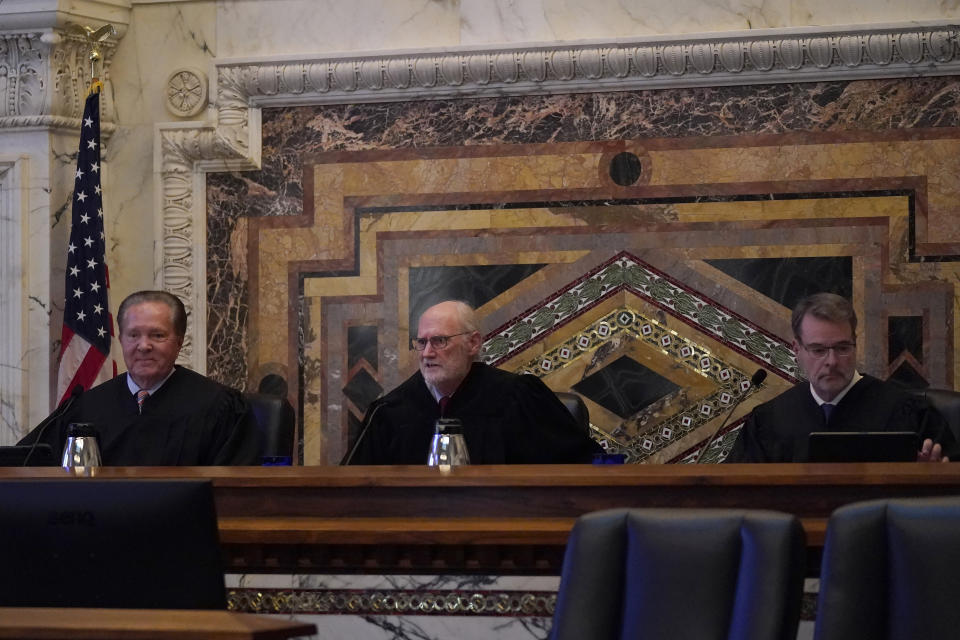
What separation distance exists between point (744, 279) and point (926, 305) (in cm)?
78

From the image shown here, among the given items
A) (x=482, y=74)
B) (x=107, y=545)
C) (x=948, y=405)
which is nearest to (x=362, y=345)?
(x=482, y=74)

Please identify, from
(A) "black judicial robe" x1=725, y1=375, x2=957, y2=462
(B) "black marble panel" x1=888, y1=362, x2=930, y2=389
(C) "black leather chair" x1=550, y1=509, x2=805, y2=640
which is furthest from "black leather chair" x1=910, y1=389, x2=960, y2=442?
(C) "black leather chair" x1=550, y1=509, x2=805, y2=640

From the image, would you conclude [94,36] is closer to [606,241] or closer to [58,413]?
[58,413]

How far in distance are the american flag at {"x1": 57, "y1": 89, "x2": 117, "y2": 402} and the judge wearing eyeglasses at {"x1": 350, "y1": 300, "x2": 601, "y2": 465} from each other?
5.50 ft

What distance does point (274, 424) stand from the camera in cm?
571

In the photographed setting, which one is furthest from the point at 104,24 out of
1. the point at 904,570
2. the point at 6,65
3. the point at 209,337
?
the point at 904,570

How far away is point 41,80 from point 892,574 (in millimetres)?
5566

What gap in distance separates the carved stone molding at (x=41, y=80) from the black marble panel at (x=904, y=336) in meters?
3.88

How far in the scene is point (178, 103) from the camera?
22.9ft

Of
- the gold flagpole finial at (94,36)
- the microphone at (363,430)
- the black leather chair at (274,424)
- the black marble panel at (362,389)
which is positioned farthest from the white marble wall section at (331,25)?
the microphone at (363,430)

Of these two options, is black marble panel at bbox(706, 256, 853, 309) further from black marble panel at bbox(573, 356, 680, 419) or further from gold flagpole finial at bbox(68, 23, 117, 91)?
gold flagpole finial at bbox(68, 23, 117, 91)

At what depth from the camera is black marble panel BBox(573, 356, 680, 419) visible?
6512 mm

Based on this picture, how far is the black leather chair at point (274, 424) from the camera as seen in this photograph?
562 centimetres

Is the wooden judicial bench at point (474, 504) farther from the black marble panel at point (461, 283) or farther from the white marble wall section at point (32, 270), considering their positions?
the white marble wall section at point (32, 270)
